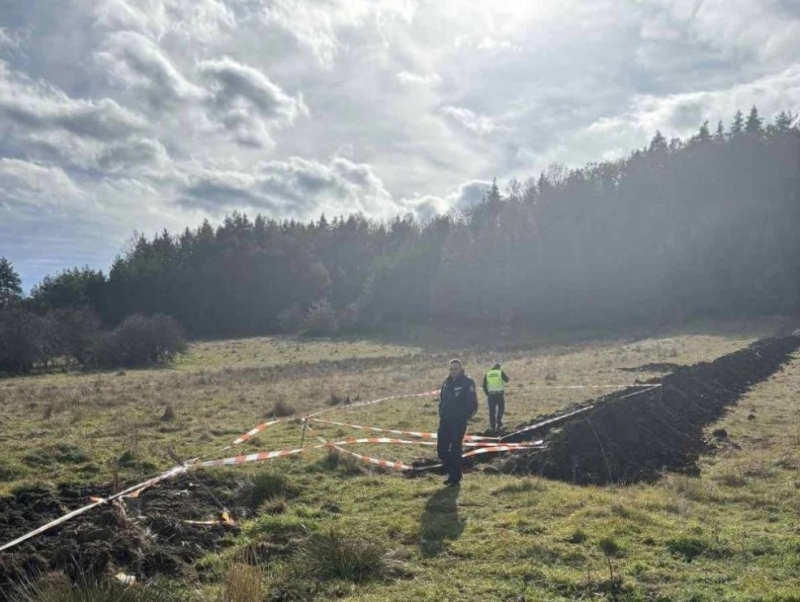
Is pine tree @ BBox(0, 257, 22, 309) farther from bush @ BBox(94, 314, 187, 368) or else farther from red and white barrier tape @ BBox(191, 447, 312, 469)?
red and white barrier tape @ BBox(191, 447, 312, 469)

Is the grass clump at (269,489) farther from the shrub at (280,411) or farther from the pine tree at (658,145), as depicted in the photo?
the pine tree at (658,145)

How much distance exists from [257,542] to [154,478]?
3020 millimetres

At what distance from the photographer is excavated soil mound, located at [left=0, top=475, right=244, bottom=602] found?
6.15 m

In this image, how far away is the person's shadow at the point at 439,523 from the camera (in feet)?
22.4

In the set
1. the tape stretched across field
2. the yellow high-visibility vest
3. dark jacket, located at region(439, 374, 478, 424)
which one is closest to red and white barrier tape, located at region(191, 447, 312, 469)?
the tape stretched across field

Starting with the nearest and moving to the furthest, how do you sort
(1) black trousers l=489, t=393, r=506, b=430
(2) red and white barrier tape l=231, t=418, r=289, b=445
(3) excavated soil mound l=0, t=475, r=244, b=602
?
1. (3) excavated soil mound l=0, t=475, r=244, b=602
2. (2) red and white barrier tape l=231, t=418, r=289, b=445
3. (1) black trousers l=489, t=393, r=506, b=430

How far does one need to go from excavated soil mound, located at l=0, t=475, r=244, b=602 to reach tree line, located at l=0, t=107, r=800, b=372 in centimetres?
6157

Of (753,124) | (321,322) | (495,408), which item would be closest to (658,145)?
(753,124)

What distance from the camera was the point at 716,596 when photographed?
524 centimetres

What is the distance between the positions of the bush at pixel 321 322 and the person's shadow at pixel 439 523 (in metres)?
65.3

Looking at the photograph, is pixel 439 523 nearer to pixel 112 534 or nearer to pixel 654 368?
pixel 112 534

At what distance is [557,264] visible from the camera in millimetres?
72062

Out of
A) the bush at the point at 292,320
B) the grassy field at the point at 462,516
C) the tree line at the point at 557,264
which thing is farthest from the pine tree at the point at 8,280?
the grassy field at the point at 462,516

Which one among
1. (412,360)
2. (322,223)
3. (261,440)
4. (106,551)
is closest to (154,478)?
→ (106,551)
